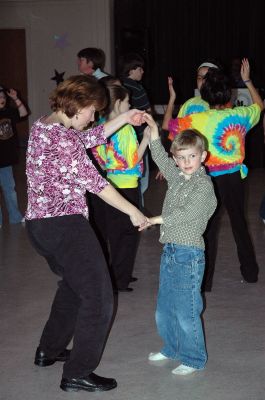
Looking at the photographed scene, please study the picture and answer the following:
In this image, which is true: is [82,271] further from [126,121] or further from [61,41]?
[61,41]

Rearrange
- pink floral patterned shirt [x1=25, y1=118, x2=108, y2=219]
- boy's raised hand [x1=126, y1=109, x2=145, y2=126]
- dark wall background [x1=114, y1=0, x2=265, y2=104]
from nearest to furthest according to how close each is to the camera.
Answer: pink floral patterned shirt [x1=25, y1=118, x2=108, y2=219] < boy's raised hand [x1=126, y1=109, x2=145, y2=126] < dark wall background [x1=114, y1=0, x2=265, y2=104]

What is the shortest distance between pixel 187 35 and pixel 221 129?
8.99 meters

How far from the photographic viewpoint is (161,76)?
522 inches

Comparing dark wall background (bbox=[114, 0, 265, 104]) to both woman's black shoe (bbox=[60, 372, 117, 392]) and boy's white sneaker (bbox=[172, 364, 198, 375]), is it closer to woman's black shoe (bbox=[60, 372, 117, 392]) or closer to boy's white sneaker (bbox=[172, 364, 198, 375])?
boy's white sneaker (bbox=[172, 364, 198, 375])

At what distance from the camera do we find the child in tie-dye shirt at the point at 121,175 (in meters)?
4.57

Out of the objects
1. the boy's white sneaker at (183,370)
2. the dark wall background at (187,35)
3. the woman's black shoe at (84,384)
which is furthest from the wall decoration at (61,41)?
the woman's black shoe at (84,384)

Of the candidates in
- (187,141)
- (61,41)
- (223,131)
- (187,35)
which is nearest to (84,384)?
(187,141)

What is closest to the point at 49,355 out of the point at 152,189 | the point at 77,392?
the point at 77,392

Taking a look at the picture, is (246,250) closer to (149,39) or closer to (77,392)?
(77,392)

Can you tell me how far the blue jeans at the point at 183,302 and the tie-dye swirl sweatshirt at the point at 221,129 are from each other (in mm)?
Answer: 1262

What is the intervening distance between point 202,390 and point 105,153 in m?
1.91

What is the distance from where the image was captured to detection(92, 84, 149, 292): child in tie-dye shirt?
15.0ft

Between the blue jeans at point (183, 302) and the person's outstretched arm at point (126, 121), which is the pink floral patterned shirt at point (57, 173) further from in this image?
the blue jeans at point (183, 302)

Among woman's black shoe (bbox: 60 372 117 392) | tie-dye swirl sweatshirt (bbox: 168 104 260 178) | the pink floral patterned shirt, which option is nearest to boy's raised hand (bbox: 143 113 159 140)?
the pink floral patterned shirt
